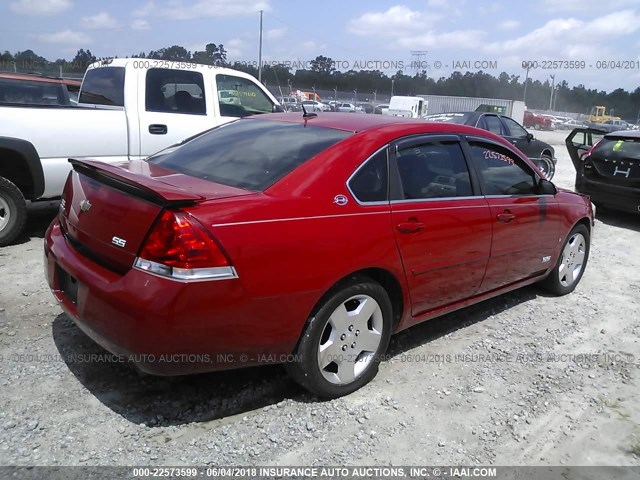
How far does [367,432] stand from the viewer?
2889 millimetres

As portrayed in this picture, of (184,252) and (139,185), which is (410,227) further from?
(139,185)

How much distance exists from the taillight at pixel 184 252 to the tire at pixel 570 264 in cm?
363

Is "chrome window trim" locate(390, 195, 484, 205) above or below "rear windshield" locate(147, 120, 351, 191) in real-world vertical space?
below

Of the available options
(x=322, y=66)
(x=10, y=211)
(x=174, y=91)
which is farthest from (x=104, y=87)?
(x=322, y=66)

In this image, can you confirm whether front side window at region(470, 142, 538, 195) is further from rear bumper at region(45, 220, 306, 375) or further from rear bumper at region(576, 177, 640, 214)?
rear bumper at region(576, 177, 640, 214)

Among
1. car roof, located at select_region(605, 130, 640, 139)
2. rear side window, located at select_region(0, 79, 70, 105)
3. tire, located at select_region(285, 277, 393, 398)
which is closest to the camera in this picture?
tire, located at select_region(285, 277, 393, 398)

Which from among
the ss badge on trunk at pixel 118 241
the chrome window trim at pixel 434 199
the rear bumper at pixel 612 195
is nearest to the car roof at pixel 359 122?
the chrome window trim at pixel 434 199

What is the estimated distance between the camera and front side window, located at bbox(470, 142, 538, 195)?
13.1 feet

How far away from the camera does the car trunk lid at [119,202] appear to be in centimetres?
258

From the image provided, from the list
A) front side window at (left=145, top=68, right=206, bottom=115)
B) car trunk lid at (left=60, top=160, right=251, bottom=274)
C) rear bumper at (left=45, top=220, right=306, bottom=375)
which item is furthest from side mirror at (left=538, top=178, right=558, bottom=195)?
front side window at (left=145, top=68, right=206, bottom=115)

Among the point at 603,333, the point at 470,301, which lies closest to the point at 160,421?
the point at 470,301

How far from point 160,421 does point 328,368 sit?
96 centimetres

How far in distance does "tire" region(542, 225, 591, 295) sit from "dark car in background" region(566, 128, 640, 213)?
147 inches

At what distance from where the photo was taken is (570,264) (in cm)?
523
